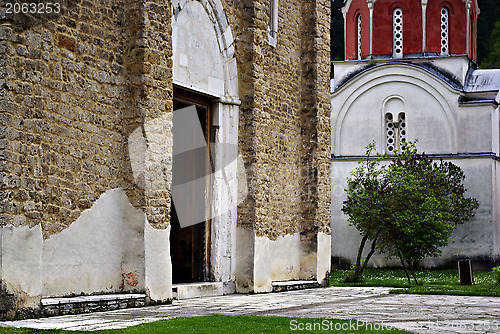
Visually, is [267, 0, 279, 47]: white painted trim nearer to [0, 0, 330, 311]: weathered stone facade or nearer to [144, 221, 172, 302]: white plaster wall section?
[0, 0, 330, 311]: weathered stone facade

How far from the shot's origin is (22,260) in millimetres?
7754

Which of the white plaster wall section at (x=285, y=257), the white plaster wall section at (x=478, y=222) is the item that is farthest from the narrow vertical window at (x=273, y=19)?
the white plaster wall section at (x=478, y=222)

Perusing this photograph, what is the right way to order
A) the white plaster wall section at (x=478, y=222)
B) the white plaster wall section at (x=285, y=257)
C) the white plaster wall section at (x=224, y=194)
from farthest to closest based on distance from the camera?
the white plaster wall section at (x=478, y=222) → the white plaster wall section at (x=285, y=257) → the white plaster wall section at (x=224, y=194)

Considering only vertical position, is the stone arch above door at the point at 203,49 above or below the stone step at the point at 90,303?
above

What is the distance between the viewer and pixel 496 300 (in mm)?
10742

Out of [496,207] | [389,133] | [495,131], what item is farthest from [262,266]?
[495,131]

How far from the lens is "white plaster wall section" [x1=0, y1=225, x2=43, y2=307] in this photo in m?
7.56

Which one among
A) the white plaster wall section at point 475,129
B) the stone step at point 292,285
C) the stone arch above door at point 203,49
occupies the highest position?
the white plaster wall section at point 475,129

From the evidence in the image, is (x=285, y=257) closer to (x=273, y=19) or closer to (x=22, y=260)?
(x=273, y=19)

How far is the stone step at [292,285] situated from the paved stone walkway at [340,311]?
0.72 meters

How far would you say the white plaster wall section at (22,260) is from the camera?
756 cm

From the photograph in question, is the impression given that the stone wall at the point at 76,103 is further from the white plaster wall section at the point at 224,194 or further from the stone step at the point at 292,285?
the stone step at the point at 292,285

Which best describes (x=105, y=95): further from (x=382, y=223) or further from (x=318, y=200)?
(x=382, y=223)

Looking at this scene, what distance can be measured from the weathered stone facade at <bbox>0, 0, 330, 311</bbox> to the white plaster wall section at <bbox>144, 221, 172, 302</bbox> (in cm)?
2
